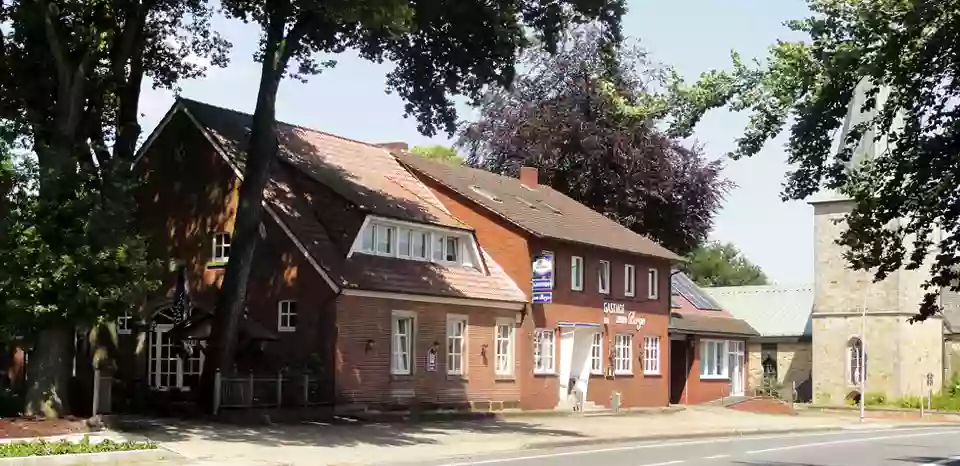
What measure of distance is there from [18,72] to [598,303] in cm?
2314

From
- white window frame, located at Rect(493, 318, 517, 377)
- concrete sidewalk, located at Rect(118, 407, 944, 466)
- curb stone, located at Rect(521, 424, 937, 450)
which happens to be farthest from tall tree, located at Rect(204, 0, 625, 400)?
white window frame, located at Rect(493, 318, 517, 377)

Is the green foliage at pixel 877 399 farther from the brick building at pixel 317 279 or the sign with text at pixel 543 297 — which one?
the brick building at pixel 317 279

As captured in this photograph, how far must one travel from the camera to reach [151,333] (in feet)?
115

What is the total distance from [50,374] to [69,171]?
4410 mm

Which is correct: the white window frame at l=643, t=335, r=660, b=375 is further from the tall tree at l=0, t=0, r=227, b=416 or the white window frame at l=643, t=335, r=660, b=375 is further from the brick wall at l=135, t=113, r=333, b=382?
the tall tree at l=0, t=0, r=227, b=416

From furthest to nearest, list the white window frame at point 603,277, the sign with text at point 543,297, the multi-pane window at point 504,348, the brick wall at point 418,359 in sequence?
the white window frame at point 603,277 < the sign with text at point 543,297 < the multi-pane window at point 504,348 < the brick wall at point 418,359

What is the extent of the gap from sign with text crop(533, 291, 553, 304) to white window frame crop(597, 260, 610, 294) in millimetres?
4519

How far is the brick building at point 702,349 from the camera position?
5225 cm

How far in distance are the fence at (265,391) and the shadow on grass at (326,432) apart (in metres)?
0.93

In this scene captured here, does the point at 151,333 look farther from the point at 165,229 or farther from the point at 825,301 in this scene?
the point at 825,301

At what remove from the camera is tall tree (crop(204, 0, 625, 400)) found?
91.3ft

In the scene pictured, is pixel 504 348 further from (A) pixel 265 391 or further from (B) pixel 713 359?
(B) pixel 713 359

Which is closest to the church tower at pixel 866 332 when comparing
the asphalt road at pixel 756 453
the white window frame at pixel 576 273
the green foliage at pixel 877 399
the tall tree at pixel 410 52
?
the green foliage at pixel 877 399

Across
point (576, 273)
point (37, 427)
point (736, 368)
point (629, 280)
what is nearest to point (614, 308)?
point (629, 280)
